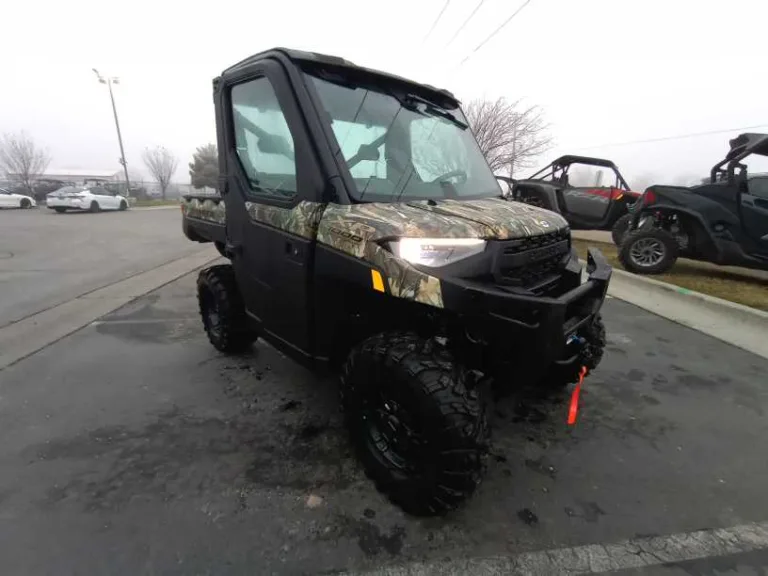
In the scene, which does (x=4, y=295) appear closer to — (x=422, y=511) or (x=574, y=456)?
(x=422, y=511)

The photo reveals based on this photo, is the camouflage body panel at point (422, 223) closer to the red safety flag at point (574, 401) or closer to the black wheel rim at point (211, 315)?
the red safety flag at point (574, 401)

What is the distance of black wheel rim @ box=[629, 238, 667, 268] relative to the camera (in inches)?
296

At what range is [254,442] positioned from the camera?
279 cm

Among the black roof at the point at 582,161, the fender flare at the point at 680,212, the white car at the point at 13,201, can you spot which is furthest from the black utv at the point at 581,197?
the white car at the point at 13,201

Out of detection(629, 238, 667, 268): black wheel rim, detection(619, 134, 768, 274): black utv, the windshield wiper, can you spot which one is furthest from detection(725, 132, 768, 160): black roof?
the windshield wiper

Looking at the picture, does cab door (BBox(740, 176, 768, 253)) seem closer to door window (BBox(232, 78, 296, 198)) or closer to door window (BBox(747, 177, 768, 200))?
door window (BBox(747, 177, 768, 200))

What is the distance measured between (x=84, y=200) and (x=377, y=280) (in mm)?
25478

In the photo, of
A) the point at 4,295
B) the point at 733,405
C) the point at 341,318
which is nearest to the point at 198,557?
the point at 341,318

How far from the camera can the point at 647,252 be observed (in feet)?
25.2

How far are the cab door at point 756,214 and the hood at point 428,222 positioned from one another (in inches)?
252

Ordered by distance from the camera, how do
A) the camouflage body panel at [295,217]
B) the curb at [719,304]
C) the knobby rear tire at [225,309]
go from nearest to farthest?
the camouflage body panel at [295,217], the knobby rear tire at [225,309], the curb at [719,304]

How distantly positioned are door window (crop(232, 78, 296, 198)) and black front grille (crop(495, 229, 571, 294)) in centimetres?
126

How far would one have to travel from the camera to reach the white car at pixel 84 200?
21.3m

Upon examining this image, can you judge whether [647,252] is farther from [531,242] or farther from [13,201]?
[13,201]
